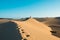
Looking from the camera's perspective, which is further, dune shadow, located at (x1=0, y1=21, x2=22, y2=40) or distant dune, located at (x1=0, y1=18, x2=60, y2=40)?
distant dune, located at (x1=0, y1=18, x2=60, y2=40)

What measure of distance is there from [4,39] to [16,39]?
1088 mm

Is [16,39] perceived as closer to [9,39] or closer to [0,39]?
[9,39]

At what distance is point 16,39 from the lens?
9820 millimetres

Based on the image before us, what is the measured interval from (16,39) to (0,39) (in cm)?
141

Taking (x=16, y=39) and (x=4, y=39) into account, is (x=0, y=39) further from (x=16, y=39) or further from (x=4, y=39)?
(x=16, y=39)

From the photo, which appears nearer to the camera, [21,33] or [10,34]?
[10,34]

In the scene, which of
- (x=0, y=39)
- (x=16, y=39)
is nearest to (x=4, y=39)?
(x=0, y=39)

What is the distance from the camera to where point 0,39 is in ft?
34.2

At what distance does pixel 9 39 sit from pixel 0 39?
0.77 metres

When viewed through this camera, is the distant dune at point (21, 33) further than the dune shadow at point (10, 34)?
Yes

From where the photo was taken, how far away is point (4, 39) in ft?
33.9

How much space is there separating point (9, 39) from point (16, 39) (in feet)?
2.13

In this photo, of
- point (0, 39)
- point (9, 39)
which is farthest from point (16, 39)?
point (0, 39)
